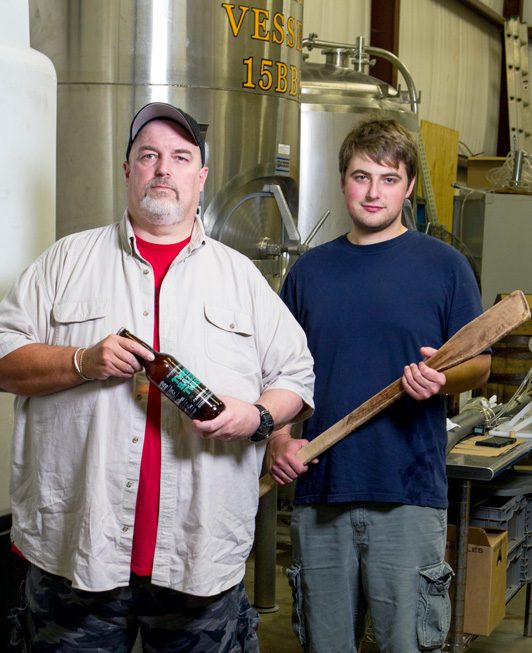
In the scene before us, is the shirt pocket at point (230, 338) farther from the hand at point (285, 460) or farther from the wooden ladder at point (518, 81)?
the wooden ladder at point (518, 81)

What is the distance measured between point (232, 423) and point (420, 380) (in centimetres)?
54

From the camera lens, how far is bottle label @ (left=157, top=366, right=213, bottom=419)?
1.71 meters

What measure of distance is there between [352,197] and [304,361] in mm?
497

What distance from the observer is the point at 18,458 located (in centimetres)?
183

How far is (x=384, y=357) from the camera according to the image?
2256mm

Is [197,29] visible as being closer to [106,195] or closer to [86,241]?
[106,195]

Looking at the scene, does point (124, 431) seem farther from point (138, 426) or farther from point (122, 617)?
point (122, 617)

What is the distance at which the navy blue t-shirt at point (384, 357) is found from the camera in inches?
88.3

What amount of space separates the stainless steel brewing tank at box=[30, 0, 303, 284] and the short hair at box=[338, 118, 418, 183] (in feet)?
4.44

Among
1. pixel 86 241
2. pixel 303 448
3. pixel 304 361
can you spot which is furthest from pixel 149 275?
pixel 303 448

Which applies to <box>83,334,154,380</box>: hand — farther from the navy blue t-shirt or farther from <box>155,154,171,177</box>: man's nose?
the navy blue t-shirt

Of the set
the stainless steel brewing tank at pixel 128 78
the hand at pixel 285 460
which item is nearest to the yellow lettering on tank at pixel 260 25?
the stainless steel brewing tank at pixel 128 78

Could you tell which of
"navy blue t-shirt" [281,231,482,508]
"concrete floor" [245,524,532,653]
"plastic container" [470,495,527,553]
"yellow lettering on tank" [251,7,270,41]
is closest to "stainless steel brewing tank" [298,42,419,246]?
"yellow lettering on tank" [251,7,270,41]

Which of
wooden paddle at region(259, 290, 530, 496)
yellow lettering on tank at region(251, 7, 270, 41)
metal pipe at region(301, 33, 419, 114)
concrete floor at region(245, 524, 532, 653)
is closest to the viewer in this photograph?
wooden paddle at region(259, 290, 530, 496)
